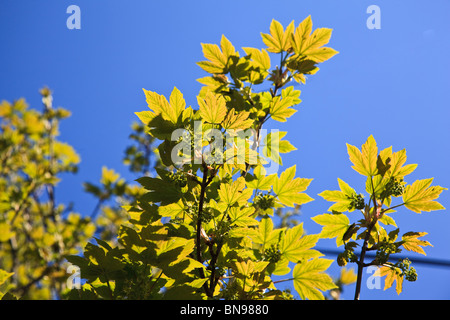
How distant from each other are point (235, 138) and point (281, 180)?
42 cm

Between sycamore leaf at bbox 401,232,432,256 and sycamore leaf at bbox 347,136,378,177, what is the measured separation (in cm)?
30

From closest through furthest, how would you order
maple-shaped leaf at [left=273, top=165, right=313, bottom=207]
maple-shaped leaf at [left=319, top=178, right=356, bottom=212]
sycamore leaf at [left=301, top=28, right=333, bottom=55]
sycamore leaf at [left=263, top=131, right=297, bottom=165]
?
maple-shaped leaf at [left=319, top=178, right=356, bottom=212]
maple-shaped leaf at [left=273, top=165, right=313, bottom=207]
sycamore leaf at [left=263, top=131, right=297, bottom=165]
sycamore leaf at [left=301, top=28, right=333, bottom=55]

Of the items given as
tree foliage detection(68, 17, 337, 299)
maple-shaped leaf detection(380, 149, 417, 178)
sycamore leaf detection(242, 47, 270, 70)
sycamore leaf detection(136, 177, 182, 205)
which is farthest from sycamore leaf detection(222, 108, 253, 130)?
sycamore leaf detection(242, 47, 270, 70)

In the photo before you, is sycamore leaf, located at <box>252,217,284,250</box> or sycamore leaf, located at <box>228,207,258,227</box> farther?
sycamore leaf, located at <box>252,217,284,250</box>

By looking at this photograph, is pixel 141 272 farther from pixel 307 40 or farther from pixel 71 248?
pixel 71 248

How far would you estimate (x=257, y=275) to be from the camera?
133 centimetres

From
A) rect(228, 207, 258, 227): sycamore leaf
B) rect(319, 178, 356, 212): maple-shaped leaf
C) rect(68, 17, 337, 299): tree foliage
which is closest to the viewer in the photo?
rect(68, 17, 337, 299): tree foliage

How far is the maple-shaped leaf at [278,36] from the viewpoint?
1.96 m

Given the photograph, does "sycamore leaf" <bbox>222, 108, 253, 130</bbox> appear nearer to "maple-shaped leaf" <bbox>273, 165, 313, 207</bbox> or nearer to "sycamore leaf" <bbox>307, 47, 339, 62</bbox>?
"maple-shaped leaf" <bbox>273, 165, 313, 207</bbox>

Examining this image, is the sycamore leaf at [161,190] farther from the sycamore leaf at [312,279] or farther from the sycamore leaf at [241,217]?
the sycamore leaf at [312,279]

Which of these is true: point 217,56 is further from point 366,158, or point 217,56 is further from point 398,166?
point 398,166

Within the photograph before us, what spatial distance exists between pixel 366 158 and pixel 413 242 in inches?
16.1

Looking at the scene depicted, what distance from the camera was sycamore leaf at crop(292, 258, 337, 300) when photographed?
138 centimetres

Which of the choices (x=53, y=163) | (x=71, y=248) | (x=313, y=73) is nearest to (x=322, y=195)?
(x=313, y=73)
